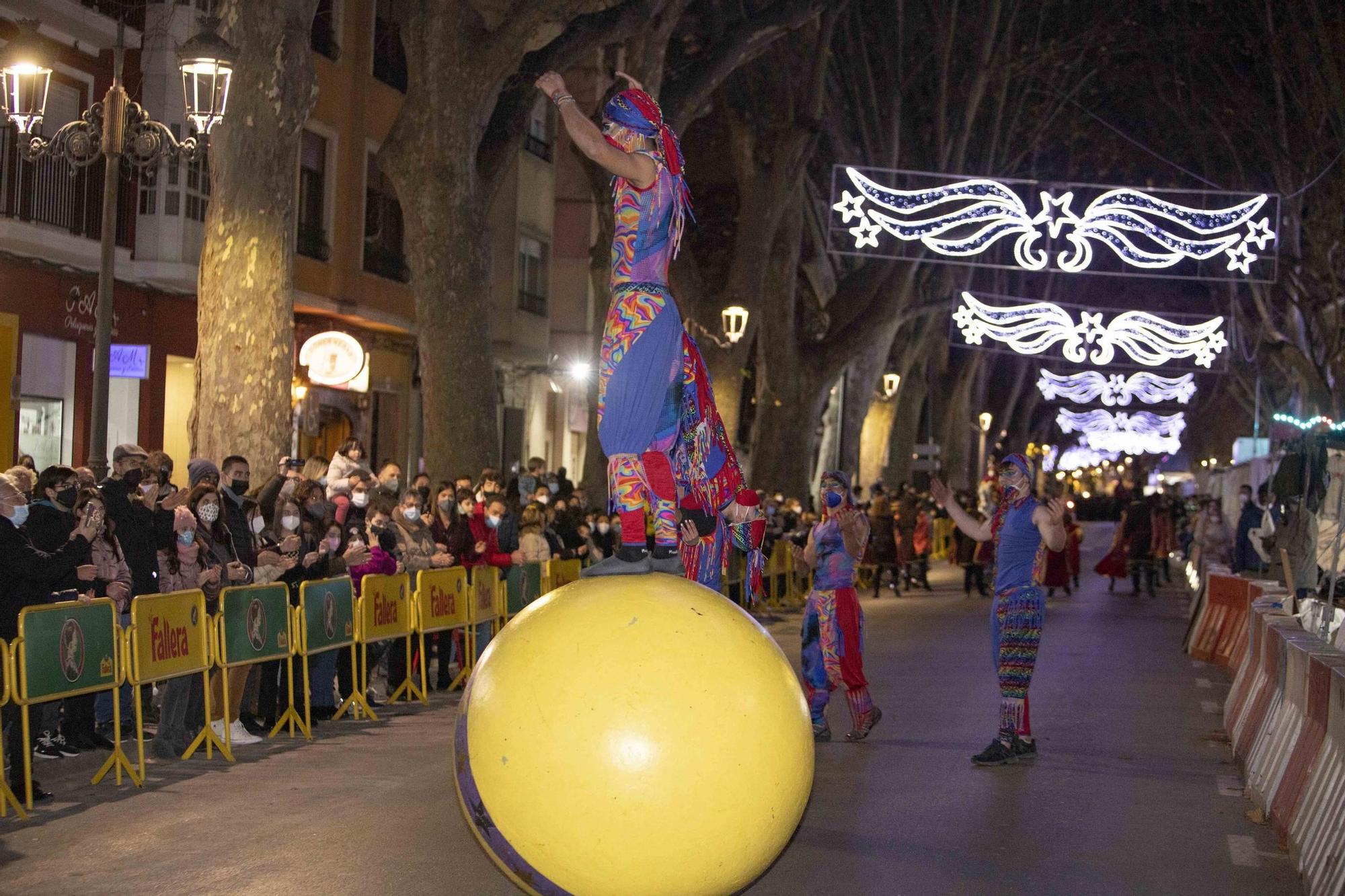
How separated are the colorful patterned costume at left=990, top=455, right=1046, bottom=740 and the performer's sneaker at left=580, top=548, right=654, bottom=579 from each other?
197 inches

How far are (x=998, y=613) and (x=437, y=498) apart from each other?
6.85 metres

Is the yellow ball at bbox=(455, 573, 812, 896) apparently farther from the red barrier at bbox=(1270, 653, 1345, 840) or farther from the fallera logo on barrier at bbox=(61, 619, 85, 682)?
the fallera logo on barrier at bbox=(61, 619, 85, 682)

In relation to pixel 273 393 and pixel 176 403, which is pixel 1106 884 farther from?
pixel 176 403

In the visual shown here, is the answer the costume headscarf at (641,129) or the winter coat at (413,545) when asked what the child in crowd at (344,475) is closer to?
the winter coat at (413,545)

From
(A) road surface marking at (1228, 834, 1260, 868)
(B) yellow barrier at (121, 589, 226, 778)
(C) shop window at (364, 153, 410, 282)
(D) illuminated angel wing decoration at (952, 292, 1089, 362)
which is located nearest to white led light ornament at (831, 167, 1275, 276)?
(D) illuminated angel wing decoration at (952, 292, 1089, 362)

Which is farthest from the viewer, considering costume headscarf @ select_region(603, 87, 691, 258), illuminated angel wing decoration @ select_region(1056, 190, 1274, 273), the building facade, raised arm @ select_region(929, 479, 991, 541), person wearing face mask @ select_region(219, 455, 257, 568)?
→ the building facade

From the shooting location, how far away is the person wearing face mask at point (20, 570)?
32.9ft

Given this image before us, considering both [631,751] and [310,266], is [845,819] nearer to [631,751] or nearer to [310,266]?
[631,751]

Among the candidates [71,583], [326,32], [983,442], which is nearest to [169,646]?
[71,583]

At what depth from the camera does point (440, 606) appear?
15328 mm

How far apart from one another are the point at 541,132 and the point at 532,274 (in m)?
3.07

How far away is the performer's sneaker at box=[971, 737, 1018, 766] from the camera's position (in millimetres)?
11531

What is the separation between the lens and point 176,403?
27438mm

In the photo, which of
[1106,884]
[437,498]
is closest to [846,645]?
[1106,884]
